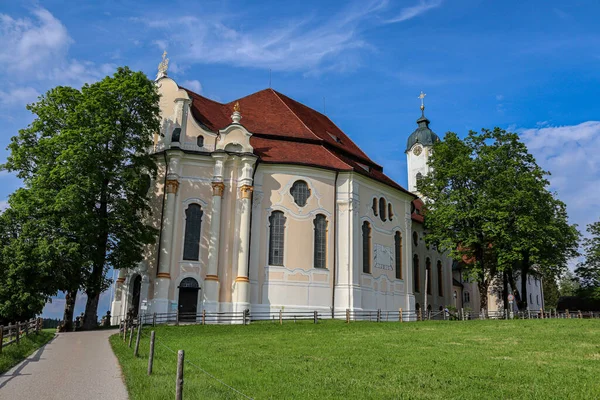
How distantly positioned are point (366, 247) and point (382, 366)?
23.8 meters

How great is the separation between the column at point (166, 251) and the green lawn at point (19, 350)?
27.1ft

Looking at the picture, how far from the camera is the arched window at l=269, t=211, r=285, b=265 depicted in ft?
108

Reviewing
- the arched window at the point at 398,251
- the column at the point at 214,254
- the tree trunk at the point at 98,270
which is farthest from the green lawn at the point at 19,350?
the arched window at the point at 398,251

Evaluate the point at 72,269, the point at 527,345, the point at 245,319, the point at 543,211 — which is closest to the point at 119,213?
the point at 72,269

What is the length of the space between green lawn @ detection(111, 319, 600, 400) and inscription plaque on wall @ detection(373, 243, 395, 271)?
49.9ft

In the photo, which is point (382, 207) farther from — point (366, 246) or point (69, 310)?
point (69, 310)

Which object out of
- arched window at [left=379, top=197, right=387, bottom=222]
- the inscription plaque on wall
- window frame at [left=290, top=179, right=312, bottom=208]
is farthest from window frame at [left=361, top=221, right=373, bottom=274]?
window frame at [left=290, top=179, right=312, bottom=208]

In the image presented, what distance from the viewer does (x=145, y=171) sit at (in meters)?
34.7

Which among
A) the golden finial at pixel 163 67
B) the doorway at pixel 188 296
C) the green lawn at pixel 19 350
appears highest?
the golden finial at pixel 163 67

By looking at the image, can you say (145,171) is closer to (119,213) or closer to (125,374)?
(119,213)

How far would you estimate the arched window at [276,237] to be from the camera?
1300 inches

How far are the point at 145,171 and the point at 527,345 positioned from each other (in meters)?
25.4

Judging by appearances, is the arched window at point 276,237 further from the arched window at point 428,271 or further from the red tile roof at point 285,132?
the arched window at point 428,271

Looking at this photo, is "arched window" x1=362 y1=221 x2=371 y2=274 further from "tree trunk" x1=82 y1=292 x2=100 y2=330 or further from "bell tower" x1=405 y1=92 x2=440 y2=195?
"bell tower" x1=405 y1=92 x2=440 y2=195
